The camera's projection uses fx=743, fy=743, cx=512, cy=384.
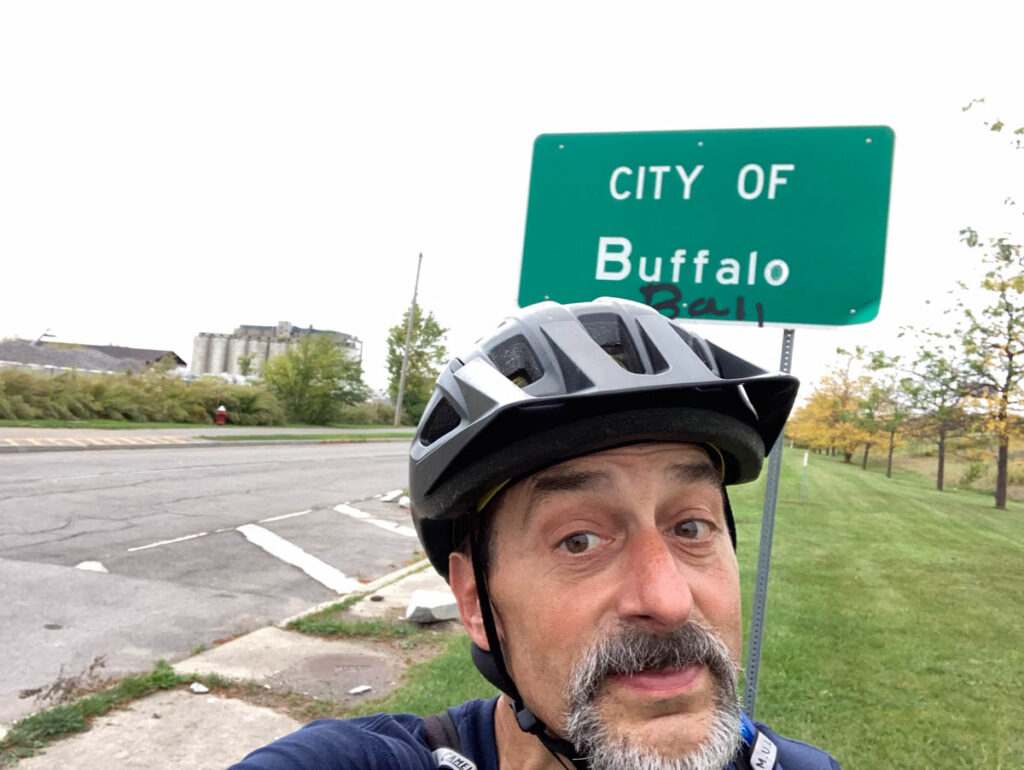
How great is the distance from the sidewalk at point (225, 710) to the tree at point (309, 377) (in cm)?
3405

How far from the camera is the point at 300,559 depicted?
837cm

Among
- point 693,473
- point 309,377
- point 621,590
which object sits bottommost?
point 621,590

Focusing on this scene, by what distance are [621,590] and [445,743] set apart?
0.51 meters

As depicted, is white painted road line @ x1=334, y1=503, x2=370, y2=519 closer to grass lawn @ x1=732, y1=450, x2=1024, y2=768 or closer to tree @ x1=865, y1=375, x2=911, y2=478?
grass lawn @ x1=732, y1=450, x2=1024, y2=768

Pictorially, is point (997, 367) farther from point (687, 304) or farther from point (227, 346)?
point (227, 346)

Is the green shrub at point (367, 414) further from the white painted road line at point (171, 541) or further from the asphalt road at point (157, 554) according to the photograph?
the white painted road line at point (171, 541)

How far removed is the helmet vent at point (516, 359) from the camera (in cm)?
152

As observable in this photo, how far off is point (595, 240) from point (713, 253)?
47 centimetres

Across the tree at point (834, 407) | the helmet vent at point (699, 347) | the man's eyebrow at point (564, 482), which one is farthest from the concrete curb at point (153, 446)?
the tree at point (834, 407)

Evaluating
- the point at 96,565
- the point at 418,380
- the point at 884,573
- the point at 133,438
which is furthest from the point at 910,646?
the point at 418,380

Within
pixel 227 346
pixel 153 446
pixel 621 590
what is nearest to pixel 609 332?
pixel 621 590

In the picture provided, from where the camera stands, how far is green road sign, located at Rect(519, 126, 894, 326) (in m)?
2.67

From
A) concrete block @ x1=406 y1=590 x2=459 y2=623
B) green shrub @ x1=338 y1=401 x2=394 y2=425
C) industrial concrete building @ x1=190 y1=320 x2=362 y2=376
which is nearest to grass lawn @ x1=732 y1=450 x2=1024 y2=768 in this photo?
concrete block @ x1=406 y1=590 x2=459 y2=623

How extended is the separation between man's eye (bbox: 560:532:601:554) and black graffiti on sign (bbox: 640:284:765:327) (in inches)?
65.5
